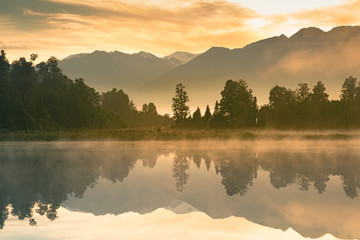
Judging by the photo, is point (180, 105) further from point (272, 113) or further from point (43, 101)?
point (43, 101)

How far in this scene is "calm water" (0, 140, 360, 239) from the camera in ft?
42.4

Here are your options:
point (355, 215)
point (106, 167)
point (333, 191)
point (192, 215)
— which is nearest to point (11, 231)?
point (192, 215)

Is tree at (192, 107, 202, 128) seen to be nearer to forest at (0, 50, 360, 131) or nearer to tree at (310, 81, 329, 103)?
forest at (0, 50, 360, 131)

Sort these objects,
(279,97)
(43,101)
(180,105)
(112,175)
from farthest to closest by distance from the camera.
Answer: (279,97) < (180,105) < (43,101) < (112,175)

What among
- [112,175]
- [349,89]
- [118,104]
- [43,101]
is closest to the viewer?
[112,175]

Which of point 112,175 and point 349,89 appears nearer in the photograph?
point 112,175

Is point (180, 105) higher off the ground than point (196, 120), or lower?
higher

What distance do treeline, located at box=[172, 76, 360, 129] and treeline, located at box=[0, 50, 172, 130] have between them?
21.5m

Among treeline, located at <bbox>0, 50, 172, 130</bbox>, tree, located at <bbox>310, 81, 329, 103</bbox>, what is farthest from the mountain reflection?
tree, located at <bbox>310, 81, 329, 103</bbox>

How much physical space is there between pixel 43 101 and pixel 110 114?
23989mm

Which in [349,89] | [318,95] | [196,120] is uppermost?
[349,89]

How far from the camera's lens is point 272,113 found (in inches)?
4606

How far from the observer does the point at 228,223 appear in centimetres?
1385

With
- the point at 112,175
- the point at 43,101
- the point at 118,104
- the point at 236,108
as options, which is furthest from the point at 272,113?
the point at 112,175
